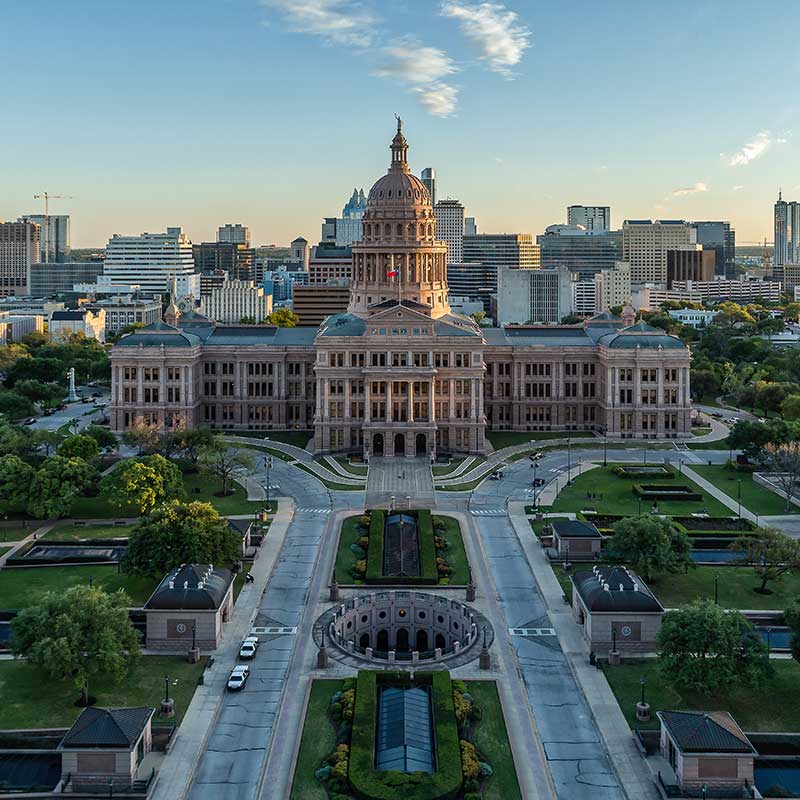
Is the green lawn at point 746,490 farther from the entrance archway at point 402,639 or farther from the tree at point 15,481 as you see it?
the tree at point 15,481

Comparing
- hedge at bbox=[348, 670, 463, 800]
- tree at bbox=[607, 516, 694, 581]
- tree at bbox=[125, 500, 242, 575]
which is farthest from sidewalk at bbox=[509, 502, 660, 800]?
tree at bbox=[125, 500, 242, 575]

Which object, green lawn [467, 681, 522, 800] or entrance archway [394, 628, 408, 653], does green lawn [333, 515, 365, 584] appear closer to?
entrance archway [394, 628, 408, 653]

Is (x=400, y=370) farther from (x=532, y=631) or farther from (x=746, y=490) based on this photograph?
(x=532, y=631)

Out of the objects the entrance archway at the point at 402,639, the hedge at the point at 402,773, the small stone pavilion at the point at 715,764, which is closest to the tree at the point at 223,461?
the entrance archway at the point at 402,639

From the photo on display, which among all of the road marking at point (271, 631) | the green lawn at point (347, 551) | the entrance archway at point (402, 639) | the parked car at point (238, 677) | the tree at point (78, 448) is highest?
the tree at point (78, 448)

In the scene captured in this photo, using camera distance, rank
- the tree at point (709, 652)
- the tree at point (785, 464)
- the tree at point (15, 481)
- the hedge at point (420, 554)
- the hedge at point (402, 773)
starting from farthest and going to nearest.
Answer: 1. the tree at point (785, 464)
2. the tree at point (15, 481)
3. the hedge at point (420, 554)
4. the tree at point (709, 652)
5. the hedge at point (402, 773)

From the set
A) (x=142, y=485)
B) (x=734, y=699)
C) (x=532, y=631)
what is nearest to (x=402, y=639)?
(x=532, y=631)
